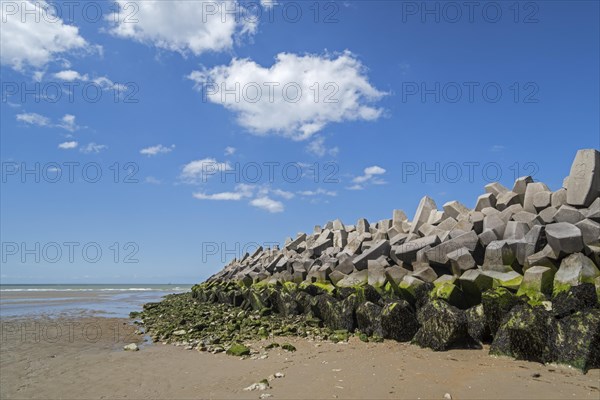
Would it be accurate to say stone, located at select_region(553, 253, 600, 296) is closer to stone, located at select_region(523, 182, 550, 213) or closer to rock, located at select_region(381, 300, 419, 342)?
rock, located at select_region(381, 300, 419, 342)

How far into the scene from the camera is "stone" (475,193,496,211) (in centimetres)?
1118

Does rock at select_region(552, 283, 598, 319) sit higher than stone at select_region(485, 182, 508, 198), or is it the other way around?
stone at select_region(485, 182, 508, 198)

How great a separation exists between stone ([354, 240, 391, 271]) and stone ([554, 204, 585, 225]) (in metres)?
4.01

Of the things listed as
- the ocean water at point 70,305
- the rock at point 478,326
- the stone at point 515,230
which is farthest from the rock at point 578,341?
the ocean water at point 70,305

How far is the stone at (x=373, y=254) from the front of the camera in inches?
450

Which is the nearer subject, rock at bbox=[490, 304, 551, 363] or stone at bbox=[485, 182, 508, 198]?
rock at bbox=[490, 304, 551, 363]

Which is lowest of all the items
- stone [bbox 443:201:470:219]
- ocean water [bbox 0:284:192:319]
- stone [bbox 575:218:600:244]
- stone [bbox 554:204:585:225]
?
ocean water [bbox 0:284:192:319]

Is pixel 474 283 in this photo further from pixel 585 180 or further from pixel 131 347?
pixel 131 347

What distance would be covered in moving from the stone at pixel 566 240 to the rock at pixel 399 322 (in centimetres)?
285

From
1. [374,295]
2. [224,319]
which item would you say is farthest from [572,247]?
[224,319]

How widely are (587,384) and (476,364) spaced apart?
1.42 meters

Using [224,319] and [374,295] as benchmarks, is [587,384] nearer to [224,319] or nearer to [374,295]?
[374,295]

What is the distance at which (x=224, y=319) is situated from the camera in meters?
12.7

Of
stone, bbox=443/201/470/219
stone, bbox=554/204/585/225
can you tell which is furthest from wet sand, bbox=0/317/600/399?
stone, bbox=443/201/470/219
